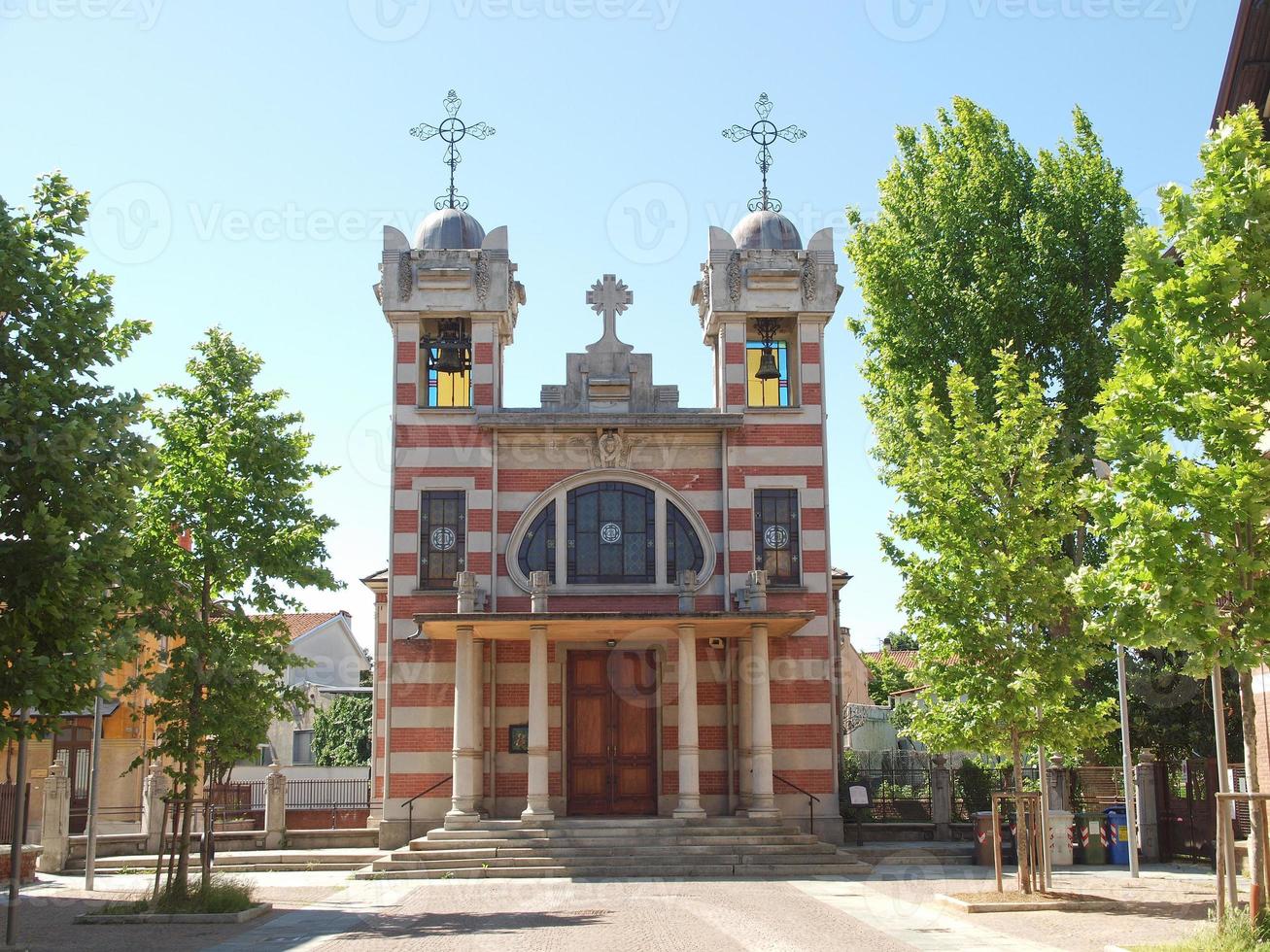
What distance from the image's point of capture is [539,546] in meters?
27.4

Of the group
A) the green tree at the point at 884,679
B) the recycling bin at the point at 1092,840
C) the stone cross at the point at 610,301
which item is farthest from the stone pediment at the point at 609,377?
the green tree at the point at 884,679

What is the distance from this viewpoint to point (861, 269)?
31.2 metres

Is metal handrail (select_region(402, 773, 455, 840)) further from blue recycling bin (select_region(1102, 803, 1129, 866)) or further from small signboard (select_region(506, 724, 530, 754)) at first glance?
blue recycling bin (select_region(1102, 803, 1129, 866))

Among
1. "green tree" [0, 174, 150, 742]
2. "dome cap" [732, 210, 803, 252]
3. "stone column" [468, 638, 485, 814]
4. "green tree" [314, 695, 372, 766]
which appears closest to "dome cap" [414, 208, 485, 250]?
"dome cap" [732, 210, 803, 252]

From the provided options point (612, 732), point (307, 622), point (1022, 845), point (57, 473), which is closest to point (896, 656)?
point (307, 622)

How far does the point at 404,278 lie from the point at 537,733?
10415mm

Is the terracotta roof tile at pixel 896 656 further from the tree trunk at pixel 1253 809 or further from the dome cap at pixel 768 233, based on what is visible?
the tree trunk at pixel 1253 809

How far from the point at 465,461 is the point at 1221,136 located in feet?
56.9

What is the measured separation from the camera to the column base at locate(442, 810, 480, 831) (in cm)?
2419

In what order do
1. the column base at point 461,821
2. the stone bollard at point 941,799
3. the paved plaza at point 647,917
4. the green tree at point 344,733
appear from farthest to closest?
the green tree at point 344,733
the stone bollard at point 941,799
the column base at point 461,821
the paved plaza at point 647,917

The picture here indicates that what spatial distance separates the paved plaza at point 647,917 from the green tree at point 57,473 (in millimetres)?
4056

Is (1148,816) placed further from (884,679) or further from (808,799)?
(884,679)

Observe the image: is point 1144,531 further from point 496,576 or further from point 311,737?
point 311,737

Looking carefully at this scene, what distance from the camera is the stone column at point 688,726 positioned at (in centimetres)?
2475
